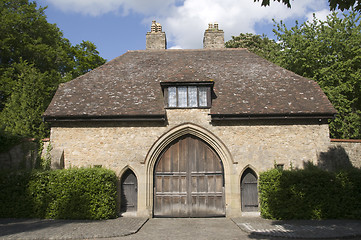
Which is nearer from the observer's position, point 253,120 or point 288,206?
point 288,206

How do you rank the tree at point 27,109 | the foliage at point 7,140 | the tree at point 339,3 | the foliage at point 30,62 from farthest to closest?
the foliage at point 30,62 < the tree at point 27,109 < the foliage at point 7,140 < the tree at point 339,3

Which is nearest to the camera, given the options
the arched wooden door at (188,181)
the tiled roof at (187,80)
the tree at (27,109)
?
the arched wooden door at (188,181)

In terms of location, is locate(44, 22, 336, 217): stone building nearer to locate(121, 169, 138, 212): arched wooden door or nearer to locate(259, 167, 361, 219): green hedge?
locate(121, 169, 138, 212): arched wooden door

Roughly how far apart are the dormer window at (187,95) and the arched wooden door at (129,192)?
362 cm

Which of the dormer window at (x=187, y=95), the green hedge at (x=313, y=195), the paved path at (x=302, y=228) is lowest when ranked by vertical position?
the paved path at (x=302, y=228)

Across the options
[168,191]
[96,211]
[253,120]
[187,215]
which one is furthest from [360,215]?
[96,211]

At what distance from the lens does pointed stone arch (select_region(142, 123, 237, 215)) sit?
12383 millimetres

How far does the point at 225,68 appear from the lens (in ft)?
51.3

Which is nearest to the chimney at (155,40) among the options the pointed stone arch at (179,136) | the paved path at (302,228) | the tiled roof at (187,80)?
the tiled roof at (187,80)

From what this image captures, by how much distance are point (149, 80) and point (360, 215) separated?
1100cm

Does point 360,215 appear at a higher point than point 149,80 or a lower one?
lower

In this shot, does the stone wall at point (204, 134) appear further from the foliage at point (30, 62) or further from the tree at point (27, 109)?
the foliage at point (30, 62)

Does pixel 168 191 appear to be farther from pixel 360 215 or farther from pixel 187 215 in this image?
pixel 360 215

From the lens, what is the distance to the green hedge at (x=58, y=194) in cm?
1090
